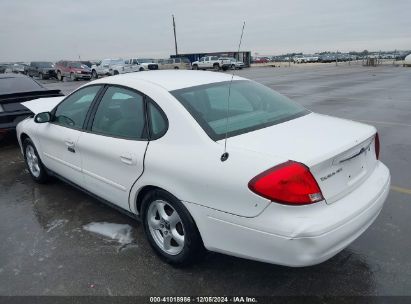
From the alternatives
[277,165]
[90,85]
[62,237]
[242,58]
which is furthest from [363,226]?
[242,58]

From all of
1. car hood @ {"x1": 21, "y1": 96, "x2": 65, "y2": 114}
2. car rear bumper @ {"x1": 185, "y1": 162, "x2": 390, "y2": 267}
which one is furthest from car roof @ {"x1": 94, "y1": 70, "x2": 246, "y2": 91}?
car hood @ {"x1": 21, "y1": 96, "x2": 65, "y2": 114}

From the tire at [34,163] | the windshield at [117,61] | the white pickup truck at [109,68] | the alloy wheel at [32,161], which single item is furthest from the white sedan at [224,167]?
the windshield at [117,61]

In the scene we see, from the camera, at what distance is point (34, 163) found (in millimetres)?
5309

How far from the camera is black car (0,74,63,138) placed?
22.8 ft

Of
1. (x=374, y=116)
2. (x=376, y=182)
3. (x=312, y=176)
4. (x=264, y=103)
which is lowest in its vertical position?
(x=374, y=116)

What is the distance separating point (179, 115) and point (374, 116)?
26.0 feet

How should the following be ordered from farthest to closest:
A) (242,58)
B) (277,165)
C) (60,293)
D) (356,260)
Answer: (242,58) < (356,260) < (60,293) < (277,165)

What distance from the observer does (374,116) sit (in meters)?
9.56

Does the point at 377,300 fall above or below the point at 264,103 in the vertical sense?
below

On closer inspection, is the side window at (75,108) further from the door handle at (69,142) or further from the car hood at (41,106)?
the car hood at (41,106)

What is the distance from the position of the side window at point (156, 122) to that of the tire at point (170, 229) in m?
0.46

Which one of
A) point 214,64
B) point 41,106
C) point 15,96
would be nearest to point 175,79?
point 41,106

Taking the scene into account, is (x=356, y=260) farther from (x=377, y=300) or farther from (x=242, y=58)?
(x=242, y=58)

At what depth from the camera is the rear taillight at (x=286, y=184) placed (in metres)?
2.40
